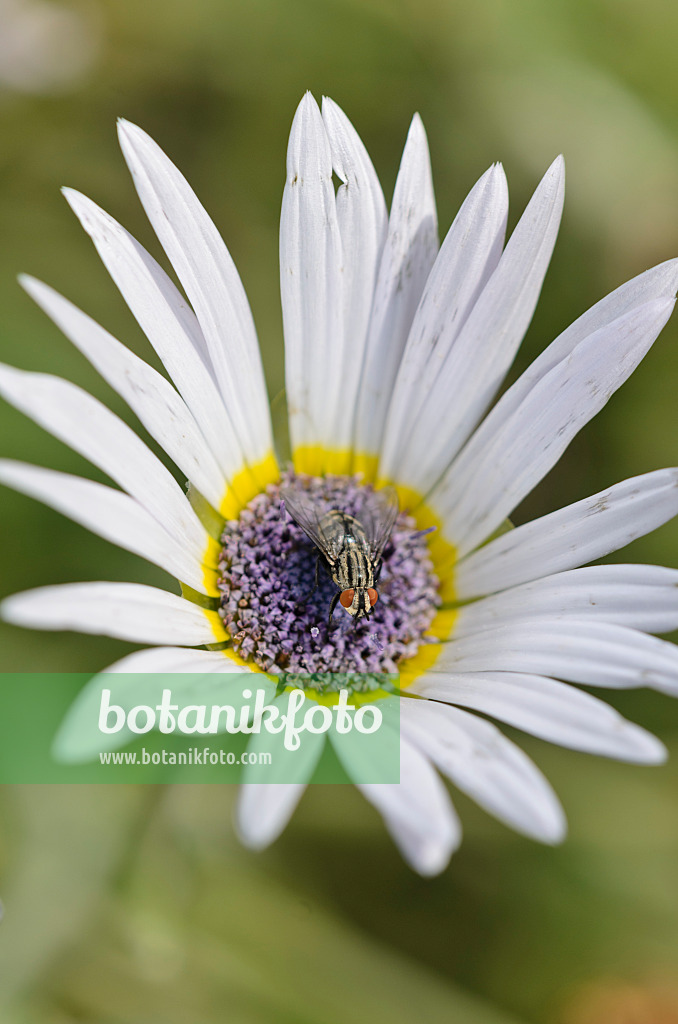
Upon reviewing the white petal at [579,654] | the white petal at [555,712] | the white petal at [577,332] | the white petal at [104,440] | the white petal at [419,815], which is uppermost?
the white petal at [577,332]

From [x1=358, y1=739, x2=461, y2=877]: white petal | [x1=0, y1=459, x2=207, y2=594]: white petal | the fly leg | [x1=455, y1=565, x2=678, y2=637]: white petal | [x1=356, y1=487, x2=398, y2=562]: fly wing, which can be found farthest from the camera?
[x1=356, y1=487, x2=398, y2=562]: fly wing

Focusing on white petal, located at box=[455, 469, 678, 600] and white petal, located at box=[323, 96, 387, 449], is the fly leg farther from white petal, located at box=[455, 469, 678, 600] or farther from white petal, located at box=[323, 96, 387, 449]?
white petal, located at box=[323, 96, 387, 449]

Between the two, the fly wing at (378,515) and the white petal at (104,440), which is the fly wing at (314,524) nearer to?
the fly wing at (378,515)

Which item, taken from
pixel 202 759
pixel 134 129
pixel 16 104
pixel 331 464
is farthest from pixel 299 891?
pixel 16 104

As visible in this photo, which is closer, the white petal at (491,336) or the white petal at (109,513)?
the white petal at (109,513)

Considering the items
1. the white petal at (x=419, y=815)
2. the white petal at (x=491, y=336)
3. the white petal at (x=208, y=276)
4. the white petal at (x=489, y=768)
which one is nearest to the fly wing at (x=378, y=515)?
the white petal at (x=491, y=336)

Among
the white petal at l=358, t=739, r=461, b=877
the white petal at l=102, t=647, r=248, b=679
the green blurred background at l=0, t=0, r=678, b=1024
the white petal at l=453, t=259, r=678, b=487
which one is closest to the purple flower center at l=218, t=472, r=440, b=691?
the white petal at l=102, t=647, r=248, b=679

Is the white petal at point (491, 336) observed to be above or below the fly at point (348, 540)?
above

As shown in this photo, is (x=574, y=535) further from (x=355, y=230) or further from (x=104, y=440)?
Result: (x=104, y=440)

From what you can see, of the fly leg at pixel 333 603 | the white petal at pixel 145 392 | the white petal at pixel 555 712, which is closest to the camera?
the white petal at pixel 555 712

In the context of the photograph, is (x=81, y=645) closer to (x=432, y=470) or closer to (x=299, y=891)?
(x=299, y=891)
